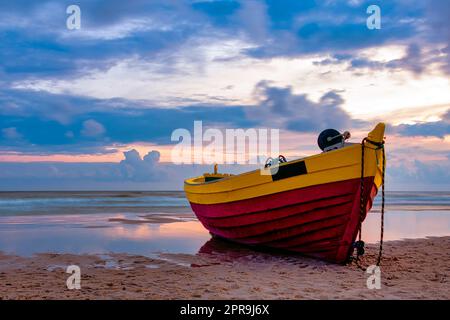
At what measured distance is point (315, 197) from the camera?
7273 millimetres

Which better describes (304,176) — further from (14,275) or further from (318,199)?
(14,275)

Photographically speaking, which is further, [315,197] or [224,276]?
[315,197]

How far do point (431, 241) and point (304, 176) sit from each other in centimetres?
530

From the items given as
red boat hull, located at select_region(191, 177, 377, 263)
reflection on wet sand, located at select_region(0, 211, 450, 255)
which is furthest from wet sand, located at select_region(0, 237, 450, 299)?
reflection on wet sand, located at select_region(0, 211, 450, 255)

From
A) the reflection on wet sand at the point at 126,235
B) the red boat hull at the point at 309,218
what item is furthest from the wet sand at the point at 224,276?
the reflection on wet sand at the point at 126,235

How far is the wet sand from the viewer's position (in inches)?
209

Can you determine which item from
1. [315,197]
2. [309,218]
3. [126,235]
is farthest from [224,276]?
[126,235]

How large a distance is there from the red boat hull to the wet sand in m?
0.28

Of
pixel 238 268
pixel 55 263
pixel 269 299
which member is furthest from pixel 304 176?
pixel 55 263

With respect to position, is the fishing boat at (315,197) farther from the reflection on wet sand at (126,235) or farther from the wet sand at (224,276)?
the reflection on wet sand at (126,235)

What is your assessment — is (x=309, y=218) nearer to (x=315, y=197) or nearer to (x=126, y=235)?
(x=315, y=197)

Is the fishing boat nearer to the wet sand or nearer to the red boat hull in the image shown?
the red boat hull

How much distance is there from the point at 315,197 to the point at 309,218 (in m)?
0.45

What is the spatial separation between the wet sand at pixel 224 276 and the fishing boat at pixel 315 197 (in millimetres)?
366
